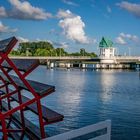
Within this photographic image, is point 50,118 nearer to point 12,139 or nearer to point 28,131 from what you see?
point 28,131

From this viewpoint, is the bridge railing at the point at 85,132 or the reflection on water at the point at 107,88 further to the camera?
the reflection on water at the point at 107,88

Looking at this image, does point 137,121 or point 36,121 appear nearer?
point 36,121

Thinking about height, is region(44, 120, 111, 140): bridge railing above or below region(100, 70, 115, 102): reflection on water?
above

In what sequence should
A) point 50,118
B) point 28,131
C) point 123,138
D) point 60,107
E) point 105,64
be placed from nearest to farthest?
point 50,118 → point 28,131 → point 123,138 → point 60,107 → point 105,64

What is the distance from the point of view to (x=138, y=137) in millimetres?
17109

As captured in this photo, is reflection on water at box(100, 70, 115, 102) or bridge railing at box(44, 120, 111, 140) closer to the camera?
bridge railing at box(44, 120, 111, 140)

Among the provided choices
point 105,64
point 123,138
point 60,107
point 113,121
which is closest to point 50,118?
point 123,138

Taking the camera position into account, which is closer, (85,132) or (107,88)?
(85,132)

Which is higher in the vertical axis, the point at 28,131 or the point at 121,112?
the point at 28,131

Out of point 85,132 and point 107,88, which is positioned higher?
point 85,132

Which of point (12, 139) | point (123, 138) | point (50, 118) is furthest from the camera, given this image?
point (123, 138)

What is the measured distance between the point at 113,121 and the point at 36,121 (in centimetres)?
411

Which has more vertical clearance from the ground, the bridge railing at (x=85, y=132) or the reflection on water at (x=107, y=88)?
the bridge railing at (x=85, y=132)

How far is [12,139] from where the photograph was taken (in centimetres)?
1288
